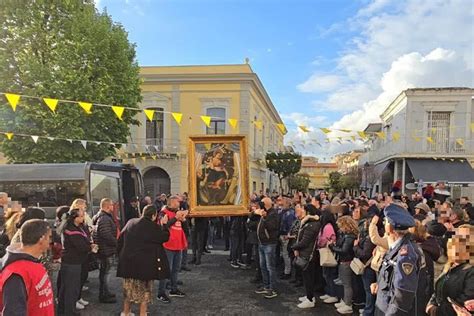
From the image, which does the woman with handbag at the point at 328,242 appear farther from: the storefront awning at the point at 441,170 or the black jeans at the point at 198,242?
the storefront awning at the point at 441,170

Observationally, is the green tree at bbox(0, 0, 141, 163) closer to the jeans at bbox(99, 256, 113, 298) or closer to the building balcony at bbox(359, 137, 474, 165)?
the jeans at bbox(99, 256, 113, 298)

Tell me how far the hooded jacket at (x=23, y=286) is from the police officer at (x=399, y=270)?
2.92m

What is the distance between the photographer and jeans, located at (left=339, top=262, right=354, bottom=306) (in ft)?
19.1

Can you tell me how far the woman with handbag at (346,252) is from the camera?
564 cm

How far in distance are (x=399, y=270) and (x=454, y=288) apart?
50 centimetres

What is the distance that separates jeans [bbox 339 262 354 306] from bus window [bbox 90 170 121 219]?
7.11 meters

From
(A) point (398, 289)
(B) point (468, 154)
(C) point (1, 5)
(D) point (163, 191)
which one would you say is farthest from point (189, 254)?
(B) point (468, 154)

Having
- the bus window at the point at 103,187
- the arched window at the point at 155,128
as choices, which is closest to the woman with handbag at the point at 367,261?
the bus window at the point at 103,187

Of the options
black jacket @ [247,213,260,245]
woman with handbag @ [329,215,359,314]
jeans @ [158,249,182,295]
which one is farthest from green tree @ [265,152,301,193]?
woman with handbag @ [329,215,359,314]

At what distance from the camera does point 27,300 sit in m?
2.73

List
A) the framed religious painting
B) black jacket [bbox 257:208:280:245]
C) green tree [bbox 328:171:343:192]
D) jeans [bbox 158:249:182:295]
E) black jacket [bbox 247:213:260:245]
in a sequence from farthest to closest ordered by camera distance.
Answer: green tree [bbox 328:171:343:192], black jacket [bbox 247:213:260:245], the framed religious painting, jeans [bbox 158:249:182:295], black jacket [bbox 257:208:280:245]

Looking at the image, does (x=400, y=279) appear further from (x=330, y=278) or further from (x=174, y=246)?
(x=174, y=246)

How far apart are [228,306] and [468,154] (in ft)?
73.9

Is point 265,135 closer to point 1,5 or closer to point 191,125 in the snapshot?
point 191,125
